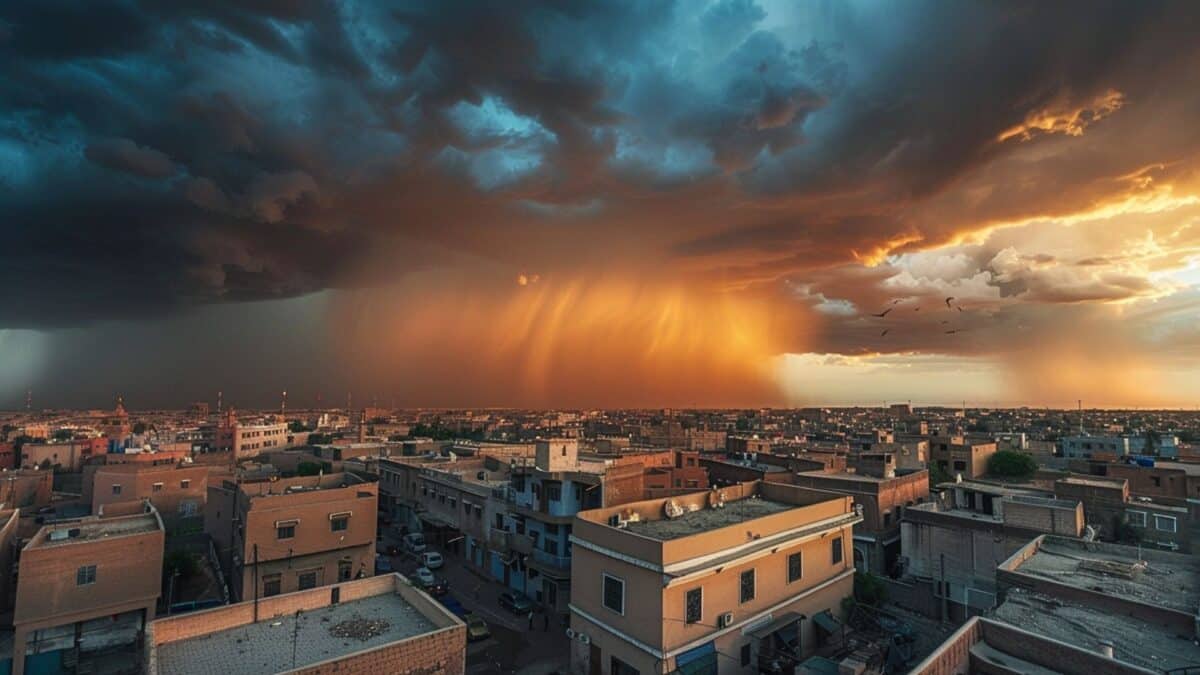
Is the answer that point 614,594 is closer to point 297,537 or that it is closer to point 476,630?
point 476,630

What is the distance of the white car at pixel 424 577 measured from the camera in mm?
32500

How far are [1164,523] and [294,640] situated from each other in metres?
40.3

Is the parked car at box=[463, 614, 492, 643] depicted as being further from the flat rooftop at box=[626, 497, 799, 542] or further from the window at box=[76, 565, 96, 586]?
the window at box=[76, 565, 96, 586]

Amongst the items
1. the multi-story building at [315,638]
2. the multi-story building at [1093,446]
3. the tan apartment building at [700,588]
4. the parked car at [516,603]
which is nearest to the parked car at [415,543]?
the parked car at [516,603]

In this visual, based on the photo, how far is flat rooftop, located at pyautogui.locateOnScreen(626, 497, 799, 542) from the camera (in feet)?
69.8

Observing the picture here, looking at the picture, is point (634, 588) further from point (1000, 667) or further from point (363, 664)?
point (1000, 667)

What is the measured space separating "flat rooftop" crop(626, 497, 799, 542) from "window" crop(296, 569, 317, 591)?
17987mm

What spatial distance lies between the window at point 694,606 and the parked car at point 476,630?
475 inches

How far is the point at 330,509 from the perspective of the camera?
97.5ft

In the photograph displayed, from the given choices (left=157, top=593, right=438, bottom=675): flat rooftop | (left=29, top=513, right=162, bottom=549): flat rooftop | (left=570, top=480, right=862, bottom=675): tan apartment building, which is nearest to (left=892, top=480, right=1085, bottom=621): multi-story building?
(left=570, top=480, right=862, bottom=675): tan apartment building

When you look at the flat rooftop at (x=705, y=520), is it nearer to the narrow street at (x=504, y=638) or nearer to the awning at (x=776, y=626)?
the awning at (x=776, y=626)

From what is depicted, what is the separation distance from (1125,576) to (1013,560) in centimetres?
325

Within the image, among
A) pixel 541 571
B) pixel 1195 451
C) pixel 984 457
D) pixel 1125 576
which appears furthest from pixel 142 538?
pixel 1195 451

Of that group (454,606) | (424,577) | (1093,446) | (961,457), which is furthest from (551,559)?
(1093,446)
